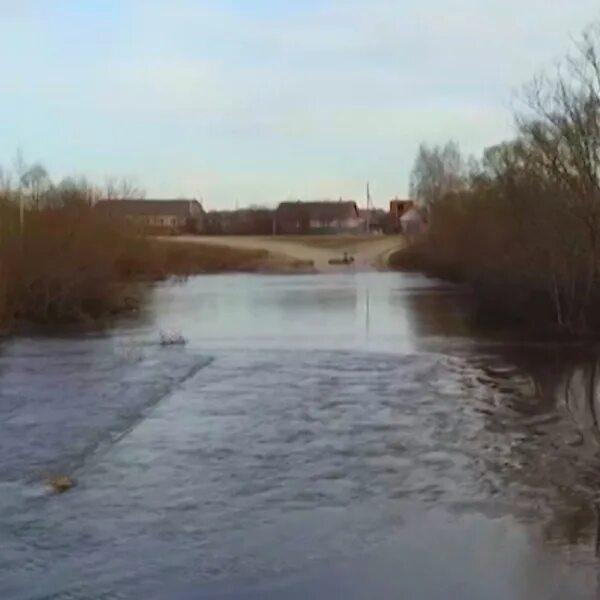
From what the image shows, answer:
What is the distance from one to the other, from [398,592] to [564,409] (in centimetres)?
934

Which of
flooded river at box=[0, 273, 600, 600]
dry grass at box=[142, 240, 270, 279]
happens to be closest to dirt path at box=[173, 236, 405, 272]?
dry grass at box=[142, 240, 270, 279]

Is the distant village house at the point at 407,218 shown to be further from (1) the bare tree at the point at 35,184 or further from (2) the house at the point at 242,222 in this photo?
(1) the bare tree at the point at 35,184

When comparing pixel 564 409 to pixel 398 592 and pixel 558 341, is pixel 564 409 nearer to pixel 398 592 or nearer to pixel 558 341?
pixel 398 592

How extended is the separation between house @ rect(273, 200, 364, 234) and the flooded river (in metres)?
105

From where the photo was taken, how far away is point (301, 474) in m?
11.8

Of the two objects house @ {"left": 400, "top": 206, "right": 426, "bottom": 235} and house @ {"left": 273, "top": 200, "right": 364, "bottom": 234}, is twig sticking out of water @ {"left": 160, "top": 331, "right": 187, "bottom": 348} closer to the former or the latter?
house @ {"left": 400, "top": 206, "right": 426, "bottom": 235}

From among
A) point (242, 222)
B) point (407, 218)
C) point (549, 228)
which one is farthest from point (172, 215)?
point (549, 228)

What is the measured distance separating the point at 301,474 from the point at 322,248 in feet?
295

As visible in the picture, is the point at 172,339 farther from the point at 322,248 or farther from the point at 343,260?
the point at 322,248

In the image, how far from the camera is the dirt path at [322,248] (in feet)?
279

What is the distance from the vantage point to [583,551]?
862 cm

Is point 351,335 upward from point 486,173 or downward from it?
downward

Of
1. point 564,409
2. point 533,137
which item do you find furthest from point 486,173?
point 564,409

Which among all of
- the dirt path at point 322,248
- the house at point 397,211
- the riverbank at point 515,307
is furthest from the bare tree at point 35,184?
the house at point 397,211
